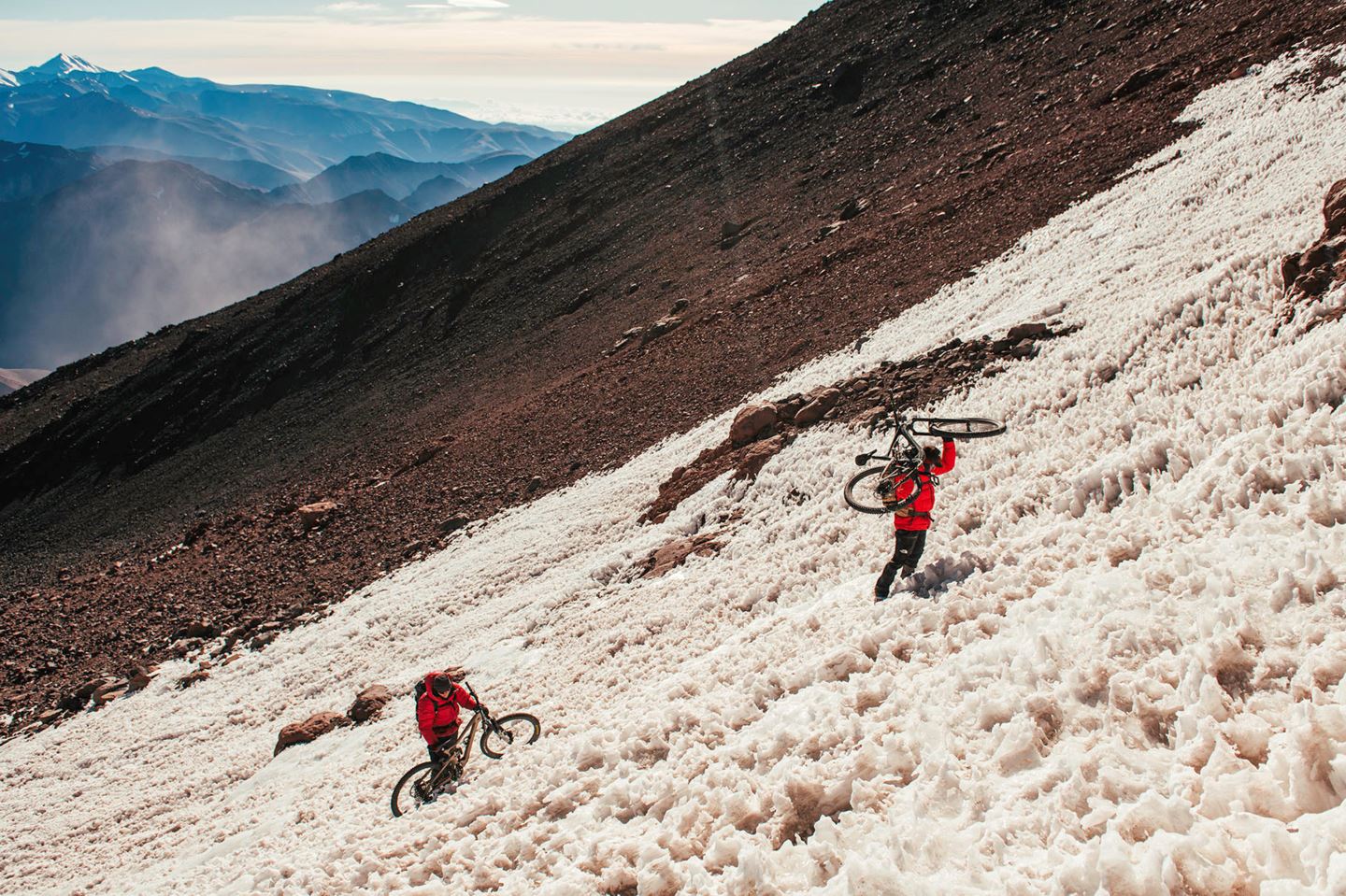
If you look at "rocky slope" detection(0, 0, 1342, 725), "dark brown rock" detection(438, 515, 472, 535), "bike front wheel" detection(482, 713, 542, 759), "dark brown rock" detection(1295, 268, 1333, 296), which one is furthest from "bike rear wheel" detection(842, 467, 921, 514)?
"dark brown rock" detection(438, 515, 472, 535)

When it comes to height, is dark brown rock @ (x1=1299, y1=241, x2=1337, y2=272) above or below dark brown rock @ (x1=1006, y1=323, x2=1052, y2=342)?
above

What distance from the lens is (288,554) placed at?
28375mm

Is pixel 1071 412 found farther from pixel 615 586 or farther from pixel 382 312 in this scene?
pixel 382 312

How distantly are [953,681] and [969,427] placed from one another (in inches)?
255

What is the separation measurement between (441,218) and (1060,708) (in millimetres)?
68491

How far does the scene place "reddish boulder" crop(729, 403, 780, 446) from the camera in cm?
1875

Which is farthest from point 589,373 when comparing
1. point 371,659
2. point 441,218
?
point 441,218

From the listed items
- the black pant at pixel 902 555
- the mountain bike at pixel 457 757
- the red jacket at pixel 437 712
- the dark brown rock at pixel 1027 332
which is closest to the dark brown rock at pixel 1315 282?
the dark brown rock at pixel 1027 332

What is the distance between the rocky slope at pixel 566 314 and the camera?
26672 millimetres

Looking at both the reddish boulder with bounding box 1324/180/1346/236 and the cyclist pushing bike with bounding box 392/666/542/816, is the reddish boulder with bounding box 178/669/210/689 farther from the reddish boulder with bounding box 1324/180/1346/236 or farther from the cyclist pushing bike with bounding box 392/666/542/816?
the reddish boulder with bounding box 1324/180/1346/236

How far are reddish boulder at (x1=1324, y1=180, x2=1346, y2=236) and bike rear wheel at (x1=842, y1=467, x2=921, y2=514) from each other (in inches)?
284

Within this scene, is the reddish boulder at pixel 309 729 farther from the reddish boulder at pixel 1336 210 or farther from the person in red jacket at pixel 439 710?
the reddish boulder at pixel 1336 210

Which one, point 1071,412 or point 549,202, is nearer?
point 1071,412

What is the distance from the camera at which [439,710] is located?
403 inches
